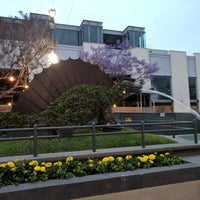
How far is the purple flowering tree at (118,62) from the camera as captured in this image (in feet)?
62.6

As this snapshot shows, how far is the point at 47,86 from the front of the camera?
8781 mm

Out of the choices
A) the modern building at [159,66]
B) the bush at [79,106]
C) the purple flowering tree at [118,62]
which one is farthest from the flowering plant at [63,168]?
the modern building at [159,66]

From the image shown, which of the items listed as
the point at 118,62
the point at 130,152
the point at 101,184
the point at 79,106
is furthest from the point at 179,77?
the point at 101,184

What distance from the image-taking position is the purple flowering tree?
19094 millimetres

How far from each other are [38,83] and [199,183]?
6.28m

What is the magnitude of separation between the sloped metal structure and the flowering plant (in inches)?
159

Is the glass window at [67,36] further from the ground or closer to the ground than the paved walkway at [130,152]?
further from the ground

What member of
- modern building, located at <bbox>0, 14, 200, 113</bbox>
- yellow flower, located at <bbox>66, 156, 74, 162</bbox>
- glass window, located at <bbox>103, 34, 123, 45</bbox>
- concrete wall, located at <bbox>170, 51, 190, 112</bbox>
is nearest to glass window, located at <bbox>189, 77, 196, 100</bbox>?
modern building, located at <bbox>0, 14, 200, 113</bbox>

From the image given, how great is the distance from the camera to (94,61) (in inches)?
746

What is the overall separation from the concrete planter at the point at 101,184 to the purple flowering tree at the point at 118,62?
13.6m

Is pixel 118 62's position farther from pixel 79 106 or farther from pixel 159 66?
pixel 79 106

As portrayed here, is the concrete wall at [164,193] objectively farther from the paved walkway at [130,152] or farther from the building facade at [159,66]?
the building facade at [159,66]

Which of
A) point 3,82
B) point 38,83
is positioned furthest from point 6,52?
point 3,82

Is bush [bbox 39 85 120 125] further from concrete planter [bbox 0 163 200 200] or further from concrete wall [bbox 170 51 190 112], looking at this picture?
concrete wall [bbox 170 51 190 112]
